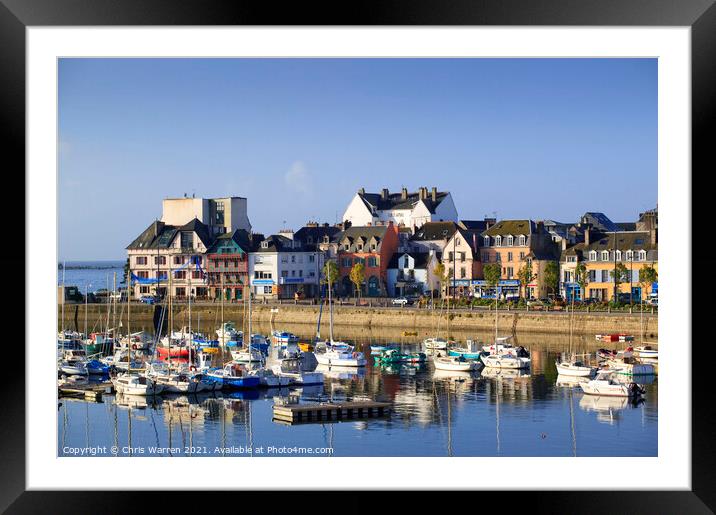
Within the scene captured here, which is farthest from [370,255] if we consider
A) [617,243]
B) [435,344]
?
[435,344]

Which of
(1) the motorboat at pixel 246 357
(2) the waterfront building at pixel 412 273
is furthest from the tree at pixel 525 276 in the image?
(1) the motorboat at pixel 246 357

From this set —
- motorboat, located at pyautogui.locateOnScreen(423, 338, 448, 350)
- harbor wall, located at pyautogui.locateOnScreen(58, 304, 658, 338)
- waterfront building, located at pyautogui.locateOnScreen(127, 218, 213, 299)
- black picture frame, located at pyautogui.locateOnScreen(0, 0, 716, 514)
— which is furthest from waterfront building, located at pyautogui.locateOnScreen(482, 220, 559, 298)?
black picture frame, located at pyautogui.locateOnScreen(0, 0, 716, 514)

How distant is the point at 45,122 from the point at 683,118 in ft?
13.6

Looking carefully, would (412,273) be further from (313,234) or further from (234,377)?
(234,377)

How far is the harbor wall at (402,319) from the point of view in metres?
30.0

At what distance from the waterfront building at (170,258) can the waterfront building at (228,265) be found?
0.32 metres

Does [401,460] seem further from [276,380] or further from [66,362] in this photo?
[66,362]

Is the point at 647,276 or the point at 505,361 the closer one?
the point at 505,361

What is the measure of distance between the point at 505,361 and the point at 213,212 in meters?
22.1

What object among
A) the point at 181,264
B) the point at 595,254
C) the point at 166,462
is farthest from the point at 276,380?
the point at 181,264

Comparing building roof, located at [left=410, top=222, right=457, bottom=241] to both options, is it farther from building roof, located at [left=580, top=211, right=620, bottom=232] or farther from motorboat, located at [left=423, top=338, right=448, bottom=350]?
motorboat, located at [left=423, top=338, right=448, bottom=350]

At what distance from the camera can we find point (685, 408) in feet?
22.8

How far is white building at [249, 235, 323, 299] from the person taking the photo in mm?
42125
